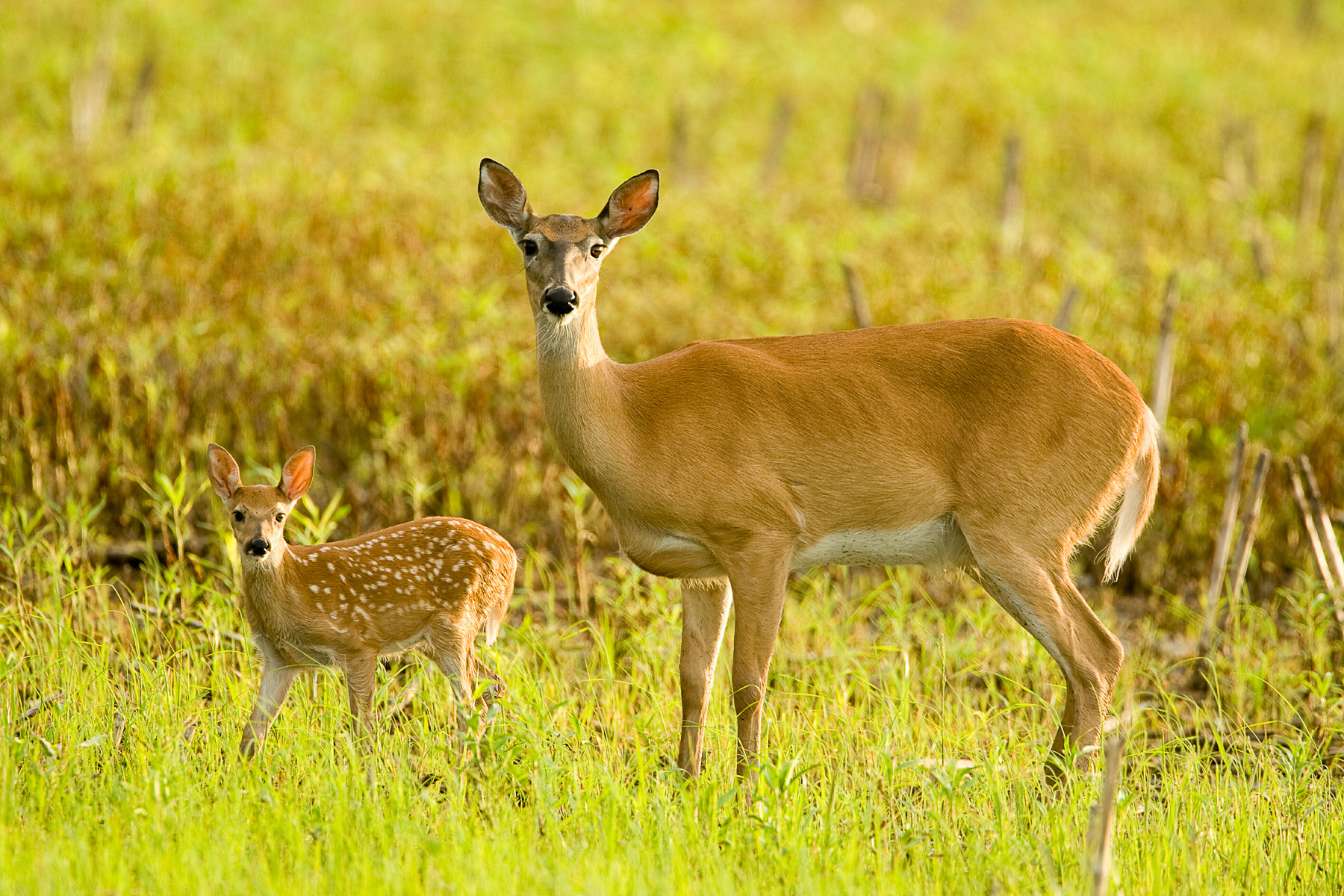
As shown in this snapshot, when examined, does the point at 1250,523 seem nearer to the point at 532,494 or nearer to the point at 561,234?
the point at 561,234

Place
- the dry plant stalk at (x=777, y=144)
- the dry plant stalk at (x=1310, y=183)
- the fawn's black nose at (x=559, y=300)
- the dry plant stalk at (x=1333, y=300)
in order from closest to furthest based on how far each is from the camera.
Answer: the fawn's black nose at (x=559, y=300) < the dry plant stalk at (x=1333, y=300) < the dry plant stalk at (x=1310, y=183) < the dry plant stalk at (x=777, y=144)

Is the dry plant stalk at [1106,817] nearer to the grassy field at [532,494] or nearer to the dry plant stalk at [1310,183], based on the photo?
the grassy field at [532,494]

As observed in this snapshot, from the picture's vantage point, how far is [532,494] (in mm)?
7340

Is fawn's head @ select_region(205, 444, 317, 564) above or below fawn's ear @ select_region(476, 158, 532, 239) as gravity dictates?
below

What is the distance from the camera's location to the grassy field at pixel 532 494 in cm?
394

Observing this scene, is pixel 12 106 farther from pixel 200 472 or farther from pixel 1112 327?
pixel 1112 327

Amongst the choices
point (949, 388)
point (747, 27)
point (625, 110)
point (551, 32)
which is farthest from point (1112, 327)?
point (747, 27)

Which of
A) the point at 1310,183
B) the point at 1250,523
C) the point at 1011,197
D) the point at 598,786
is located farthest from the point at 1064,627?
the point at 1310,183

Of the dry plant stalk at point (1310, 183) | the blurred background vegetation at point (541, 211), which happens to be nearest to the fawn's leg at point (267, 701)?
the blurred background vegetation at point (541, 211)

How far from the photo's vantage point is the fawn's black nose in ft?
14.1

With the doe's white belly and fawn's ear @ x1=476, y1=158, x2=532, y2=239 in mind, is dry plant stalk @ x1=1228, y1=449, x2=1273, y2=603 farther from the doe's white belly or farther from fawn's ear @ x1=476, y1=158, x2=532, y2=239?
fawn's ear @ x1=476, y1=158, x2=532, y2=239

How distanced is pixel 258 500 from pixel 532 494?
3011 millimetres

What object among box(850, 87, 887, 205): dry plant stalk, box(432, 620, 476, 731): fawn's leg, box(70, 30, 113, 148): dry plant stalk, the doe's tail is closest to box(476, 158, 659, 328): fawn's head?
box(432, 620, 476, 731): fawn's leg

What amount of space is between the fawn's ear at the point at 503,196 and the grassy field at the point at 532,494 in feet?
5.36
